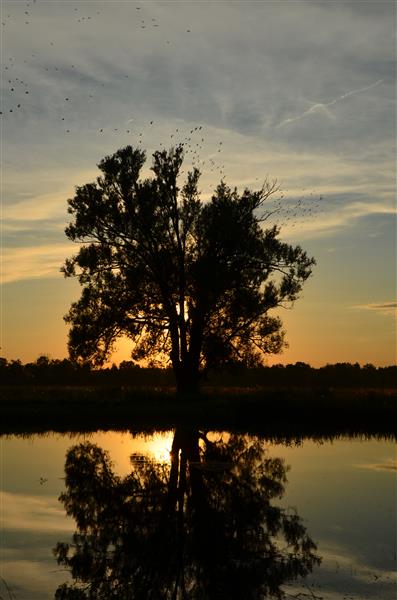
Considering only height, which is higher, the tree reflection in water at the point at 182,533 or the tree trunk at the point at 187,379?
the tree trunk at the point at 187,379

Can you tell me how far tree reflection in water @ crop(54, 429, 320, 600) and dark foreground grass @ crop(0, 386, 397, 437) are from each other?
10253 millimetres

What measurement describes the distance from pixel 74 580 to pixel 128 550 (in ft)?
5.32

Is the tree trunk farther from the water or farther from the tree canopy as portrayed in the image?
the water

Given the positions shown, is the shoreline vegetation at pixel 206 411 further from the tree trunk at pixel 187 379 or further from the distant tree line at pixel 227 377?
the distant tree line at pixel 227 377

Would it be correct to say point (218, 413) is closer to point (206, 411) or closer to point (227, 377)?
point (206, 411)

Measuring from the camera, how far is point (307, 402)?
3566 centimetres

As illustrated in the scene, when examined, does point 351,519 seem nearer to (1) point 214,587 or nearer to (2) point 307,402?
(1) point 214,587

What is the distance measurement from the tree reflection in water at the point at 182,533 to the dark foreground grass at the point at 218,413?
10253 millimetres

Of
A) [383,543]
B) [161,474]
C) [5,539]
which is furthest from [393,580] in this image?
[161,474]

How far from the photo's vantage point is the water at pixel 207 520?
10586 mm

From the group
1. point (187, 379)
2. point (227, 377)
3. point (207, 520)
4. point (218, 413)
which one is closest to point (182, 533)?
point (207, 520)

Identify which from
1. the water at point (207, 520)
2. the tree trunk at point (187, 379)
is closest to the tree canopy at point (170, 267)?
the tree trunk at point (187, 379)

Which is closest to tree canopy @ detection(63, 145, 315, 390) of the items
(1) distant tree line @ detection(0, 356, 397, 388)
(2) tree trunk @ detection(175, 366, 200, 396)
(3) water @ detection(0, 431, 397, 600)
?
(2) tree trunk @ detection(175, 366, 200, 396)

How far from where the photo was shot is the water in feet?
34.7
